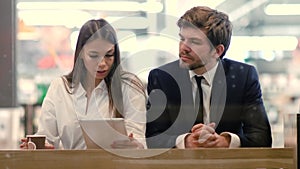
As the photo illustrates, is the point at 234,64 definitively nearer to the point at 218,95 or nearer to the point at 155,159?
the point at 218,95

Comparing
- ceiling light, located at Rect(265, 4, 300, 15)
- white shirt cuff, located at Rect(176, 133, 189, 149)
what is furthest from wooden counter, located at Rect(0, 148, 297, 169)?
ceiling light, located at Rect(265, 4, 300, 15)

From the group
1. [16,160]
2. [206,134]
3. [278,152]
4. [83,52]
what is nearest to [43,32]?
[83,52]

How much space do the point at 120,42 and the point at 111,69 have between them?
0.11 m

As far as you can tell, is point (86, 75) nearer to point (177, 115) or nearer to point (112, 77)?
point (112, 77)

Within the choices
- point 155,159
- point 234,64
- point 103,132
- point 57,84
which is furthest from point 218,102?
point 57,84

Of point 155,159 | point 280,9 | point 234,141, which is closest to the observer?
point 155,159

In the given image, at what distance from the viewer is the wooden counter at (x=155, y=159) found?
2.51 meters

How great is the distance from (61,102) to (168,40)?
50 centimetres

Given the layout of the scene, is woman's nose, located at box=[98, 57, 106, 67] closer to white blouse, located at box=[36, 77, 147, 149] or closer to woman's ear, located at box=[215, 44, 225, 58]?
white blouse, located at box=[36, 77, 147, 149]

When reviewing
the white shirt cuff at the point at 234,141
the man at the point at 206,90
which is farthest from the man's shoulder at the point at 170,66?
the white shirt cuff at the point at 234,141

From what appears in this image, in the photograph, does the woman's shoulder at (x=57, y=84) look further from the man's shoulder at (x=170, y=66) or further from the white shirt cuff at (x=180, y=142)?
the white shirt cuff at (x=180, y=142)

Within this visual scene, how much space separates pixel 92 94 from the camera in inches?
107

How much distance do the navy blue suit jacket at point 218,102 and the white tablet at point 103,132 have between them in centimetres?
13

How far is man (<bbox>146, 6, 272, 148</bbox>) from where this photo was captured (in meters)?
2.70
